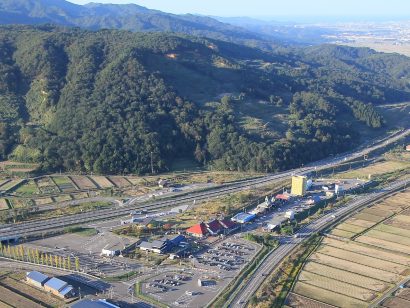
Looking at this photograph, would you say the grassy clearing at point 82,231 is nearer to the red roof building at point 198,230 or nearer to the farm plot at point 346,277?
the red roof building at point 198,230

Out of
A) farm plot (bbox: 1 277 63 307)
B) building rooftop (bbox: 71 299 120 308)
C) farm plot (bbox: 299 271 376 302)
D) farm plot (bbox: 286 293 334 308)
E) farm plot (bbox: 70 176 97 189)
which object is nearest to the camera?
building rooftop (bbox: 71 299 120 308)

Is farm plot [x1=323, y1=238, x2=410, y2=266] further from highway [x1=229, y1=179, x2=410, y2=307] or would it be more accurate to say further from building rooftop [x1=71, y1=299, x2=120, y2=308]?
building rooftop [x1=71, y1=299, x2=120, y2=308]

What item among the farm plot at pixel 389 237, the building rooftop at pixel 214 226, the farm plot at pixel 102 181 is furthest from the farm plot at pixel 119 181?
the farm plot at pixel 389 237

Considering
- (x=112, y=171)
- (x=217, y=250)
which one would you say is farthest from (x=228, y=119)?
(x=217, y=250)

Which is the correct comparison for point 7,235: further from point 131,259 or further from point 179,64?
point 179,64

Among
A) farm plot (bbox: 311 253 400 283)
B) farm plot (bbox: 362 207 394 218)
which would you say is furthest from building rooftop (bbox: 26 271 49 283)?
farm plot (bbox: 362 207 394 218)
